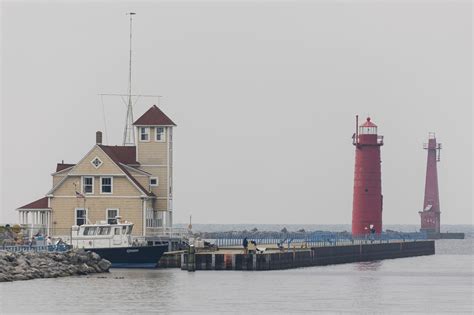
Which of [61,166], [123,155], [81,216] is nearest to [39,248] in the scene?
[81,216]

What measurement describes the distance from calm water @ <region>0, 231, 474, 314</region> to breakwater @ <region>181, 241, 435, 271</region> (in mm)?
1075

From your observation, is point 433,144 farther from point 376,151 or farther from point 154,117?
point 154,117

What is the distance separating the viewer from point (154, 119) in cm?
8269

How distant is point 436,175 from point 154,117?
72.2 metres

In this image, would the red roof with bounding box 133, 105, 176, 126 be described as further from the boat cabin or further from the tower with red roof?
the boat cabin

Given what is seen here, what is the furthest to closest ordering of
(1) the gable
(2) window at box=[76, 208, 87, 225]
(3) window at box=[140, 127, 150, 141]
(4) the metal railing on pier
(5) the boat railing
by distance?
(4) the metal railing on pier < (3) window at box=[140, 127, 150, 141] < (2) window at box=[76, 208, 87, 225] < (1) the gable < (5) the boat railing

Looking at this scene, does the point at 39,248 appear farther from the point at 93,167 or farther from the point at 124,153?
the point at 124,153

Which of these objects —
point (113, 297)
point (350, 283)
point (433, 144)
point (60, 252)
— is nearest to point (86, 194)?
point (60, 252)

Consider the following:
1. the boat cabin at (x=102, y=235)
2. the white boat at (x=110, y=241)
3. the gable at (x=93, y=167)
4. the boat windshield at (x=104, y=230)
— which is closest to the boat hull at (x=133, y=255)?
the white boat at (x=110, y=241)

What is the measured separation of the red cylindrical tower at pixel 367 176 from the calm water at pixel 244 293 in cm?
2047

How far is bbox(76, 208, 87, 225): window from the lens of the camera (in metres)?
78.9

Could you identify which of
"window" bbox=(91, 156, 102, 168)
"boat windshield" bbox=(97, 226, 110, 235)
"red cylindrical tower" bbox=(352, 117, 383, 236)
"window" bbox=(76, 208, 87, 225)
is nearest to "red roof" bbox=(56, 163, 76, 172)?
"window" bbox=(91, 156, 102, 168)

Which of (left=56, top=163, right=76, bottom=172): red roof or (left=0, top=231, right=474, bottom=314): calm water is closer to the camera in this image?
(left=0, top=231, right=474, bottom=314): calm water

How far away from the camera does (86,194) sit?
79.0 metres
